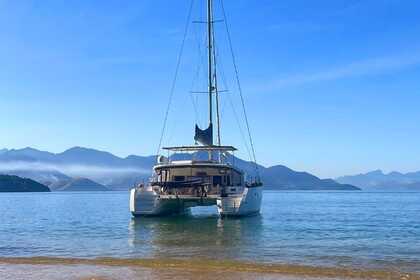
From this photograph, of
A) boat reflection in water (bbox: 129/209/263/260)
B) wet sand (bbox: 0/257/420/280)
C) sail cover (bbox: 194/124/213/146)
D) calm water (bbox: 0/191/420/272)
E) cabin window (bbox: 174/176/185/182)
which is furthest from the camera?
sail cover (bbox: 194/124/213/146)

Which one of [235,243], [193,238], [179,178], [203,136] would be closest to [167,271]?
[235,243]

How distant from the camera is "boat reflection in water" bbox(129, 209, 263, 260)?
75.2 ft

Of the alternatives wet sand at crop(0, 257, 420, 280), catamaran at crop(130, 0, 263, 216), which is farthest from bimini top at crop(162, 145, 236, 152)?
wet sand at crop(0, 257, 420, 280)

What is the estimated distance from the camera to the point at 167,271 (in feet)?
57.6

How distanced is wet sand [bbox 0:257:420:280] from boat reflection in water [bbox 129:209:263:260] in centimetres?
242

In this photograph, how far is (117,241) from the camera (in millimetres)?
28516

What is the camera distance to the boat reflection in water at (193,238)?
22.9 m

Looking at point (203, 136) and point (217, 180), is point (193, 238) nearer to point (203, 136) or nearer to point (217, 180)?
point (217, 180)

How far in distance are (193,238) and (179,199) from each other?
32.8 feet

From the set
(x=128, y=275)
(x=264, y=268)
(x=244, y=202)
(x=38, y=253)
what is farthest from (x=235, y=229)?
(x=128, y=275)

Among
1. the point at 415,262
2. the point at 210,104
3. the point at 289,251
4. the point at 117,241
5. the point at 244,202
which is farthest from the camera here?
the point at 210,104

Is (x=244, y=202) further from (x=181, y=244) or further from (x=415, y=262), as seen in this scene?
(x=415, y=262)

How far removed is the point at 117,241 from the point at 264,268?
39.5 ft

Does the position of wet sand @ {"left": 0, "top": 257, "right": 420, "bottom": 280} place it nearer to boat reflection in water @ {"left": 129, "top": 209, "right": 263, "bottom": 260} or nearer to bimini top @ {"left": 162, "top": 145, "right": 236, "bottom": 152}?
boat reflection in water @ {"left": 129, "top": 209, "right": 263, "bottom": 260}
